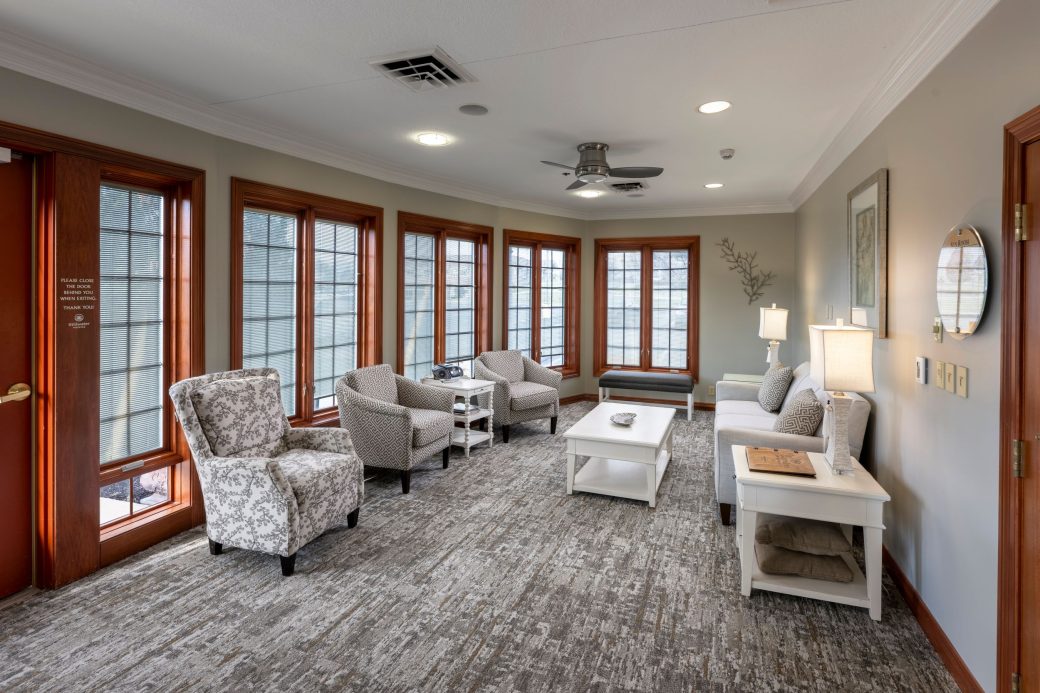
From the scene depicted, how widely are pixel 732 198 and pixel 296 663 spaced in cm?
621

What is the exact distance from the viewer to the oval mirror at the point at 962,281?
2.00 metres

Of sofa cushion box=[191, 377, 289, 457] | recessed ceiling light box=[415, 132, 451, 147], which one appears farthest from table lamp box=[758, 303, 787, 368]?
sofa cushion box=[191, 377, 289, 457]

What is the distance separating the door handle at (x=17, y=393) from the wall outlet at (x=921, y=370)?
165 inches

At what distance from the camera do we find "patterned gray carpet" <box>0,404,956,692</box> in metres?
2.16

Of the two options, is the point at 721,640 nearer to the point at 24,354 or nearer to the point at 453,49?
the point at 453,49

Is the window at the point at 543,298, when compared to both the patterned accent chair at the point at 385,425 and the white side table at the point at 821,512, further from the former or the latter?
the white side table at the point at 821,512

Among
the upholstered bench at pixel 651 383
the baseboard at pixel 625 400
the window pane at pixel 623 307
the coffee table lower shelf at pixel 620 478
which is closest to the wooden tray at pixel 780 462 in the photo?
the coffee table lower shelf at pixel 620 478

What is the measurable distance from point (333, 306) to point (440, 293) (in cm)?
130

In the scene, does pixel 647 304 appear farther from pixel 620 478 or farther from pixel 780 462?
pixel 780 462

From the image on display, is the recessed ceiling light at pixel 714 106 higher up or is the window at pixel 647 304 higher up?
the recessed ceiling light at pixel 714 106

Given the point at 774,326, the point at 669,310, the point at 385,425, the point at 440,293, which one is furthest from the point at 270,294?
the point at 669,310

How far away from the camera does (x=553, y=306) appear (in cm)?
761

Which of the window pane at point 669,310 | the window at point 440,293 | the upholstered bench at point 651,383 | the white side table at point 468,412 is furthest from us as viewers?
the window pane at point 669,310

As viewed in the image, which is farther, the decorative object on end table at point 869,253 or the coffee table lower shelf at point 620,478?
the coffee table lower shelf at point 620,478
